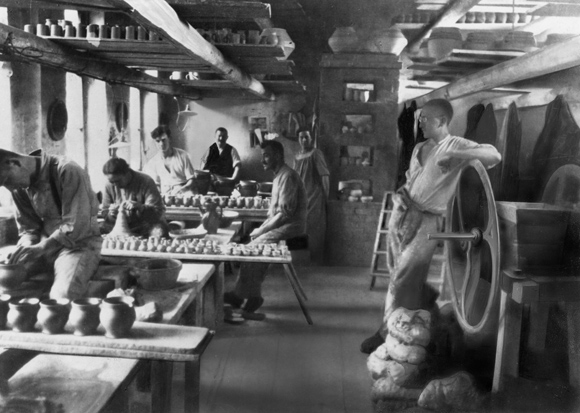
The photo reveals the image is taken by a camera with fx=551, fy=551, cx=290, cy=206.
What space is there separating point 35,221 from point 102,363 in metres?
1.43

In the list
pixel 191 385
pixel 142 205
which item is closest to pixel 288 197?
pixel 142 205

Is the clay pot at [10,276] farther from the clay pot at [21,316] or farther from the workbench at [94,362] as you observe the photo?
the clay pot at [21,316]

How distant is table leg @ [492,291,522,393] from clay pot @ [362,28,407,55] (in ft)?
19.0

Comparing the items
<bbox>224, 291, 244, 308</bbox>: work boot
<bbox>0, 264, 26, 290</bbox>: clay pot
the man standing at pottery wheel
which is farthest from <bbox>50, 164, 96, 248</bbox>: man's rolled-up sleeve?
<bbox>224, 291, 244, 308</bbox>: work boot

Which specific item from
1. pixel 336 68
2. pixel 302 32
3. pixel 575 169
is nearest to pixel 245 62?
pixel 336 68

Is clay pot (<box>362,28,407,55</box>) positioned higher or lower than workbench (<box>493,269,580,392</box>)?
higher

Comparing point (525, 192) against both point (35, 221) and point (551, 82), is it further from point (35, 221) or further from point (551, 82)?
point (35, 221)

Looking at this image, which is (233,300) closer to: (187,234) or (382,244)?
(187,234)

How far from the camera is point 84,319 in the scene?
277 cm

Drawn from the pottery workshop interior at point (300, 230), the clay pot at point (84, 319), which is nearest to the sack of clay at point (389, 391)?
the pottery workshop interior at point (300, 230)

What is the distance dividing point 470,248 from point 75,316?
78.4 inches

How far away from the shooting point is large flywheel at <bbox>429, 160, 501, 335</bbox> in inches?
102

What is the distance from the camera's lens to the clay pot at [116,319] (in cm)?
275

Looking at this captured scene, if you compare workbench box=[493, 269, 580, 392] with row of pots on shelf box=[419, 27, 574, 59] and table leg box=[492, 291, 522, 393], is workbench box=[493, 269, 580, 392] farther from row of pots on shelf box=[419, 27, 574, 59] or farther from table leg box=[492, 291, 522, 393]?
row of pots on shelf box=[419, 27, 574, 59]
